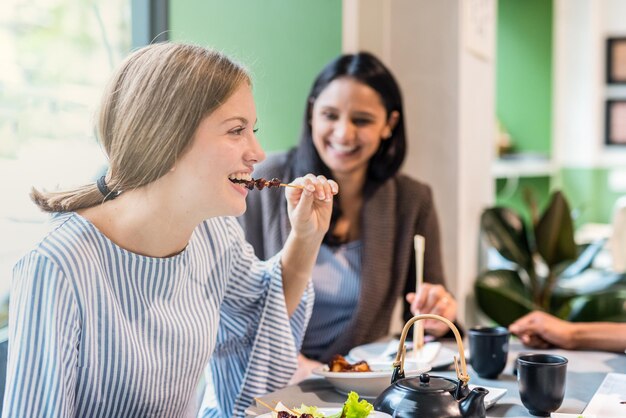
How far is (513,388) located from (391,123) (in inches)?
45.7

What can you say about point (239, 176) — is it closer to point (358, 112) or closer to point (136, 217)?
point (136, 217)

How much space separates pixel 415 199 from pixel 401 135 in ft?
0.69

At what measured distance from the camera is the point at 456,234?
338 cm

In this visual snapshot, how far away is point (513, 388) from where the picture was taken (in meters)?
1.65

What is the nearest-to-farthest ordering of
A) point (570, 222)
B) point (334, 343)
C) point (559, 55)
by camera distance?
point (334, 343) < point (570, 222) < point (559, 55)

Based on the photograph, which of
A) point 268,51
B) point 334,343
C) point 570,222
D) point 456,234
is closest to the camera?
point 334,343

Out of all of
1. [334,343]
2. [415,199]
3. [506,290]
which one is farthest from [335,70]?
[506,290]

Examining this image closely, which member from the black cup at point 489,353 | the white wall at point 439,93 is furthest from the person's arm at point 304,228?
the white wall at point 439,93

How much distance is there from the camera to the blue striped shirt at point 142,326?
130cm

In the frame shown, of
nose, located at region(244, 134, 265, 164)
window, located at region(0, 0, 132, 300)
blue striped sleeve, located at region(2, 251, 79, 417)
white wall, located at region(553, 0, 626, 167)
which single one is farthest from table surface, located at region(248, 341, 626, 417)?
white wall, located at region(553, 0, 626, 167)

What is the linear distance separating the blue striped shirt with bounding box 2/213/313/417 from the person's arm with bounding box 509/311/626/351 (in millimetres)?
549

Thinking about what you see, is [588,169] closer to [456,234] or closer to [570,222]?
[570,222]

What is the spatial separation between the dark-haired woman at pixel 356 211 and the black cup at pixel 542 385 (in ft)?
3.19

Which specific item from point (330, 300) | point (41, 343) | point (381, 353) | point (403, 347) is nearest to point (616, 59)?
point (330, 300)
